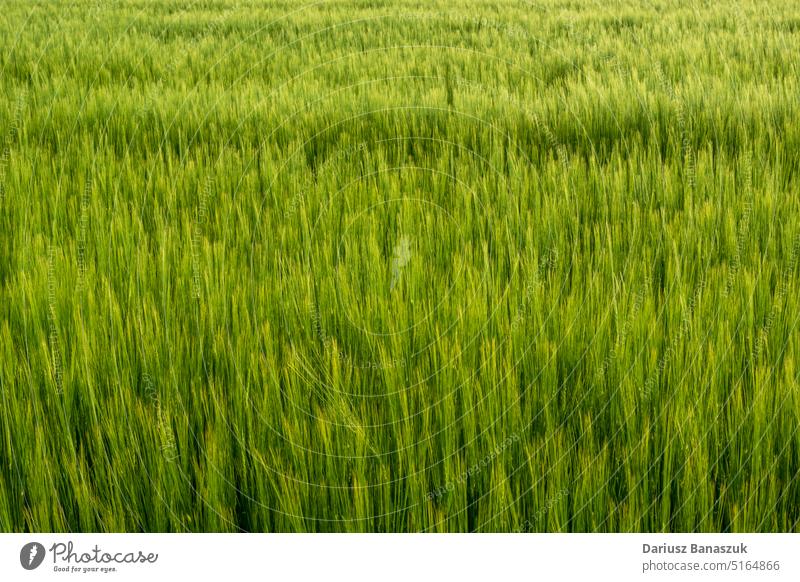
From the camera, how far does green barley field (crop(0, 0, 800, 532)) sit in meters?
0.97

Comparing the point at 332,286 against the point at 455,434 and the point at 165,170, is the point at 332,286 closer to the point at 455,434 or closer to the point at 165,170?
the point at 455,434

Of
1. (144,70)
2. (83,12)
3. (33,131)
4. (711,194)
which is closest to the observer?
(711,194)

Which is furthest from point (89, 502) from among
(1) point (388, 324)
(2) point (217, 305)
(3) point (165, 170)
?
(3) point (165, 170)

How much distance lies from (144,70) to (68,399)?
2239 mm

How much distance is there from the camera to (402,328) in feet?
3.78

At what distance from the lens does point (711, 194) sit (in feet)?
5.30

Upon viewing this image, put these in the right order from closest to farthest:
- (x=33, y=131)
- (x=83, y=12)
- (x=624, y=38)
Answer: (x=33, y=131) → (x=624, y=38) → (x=83, y=12)
